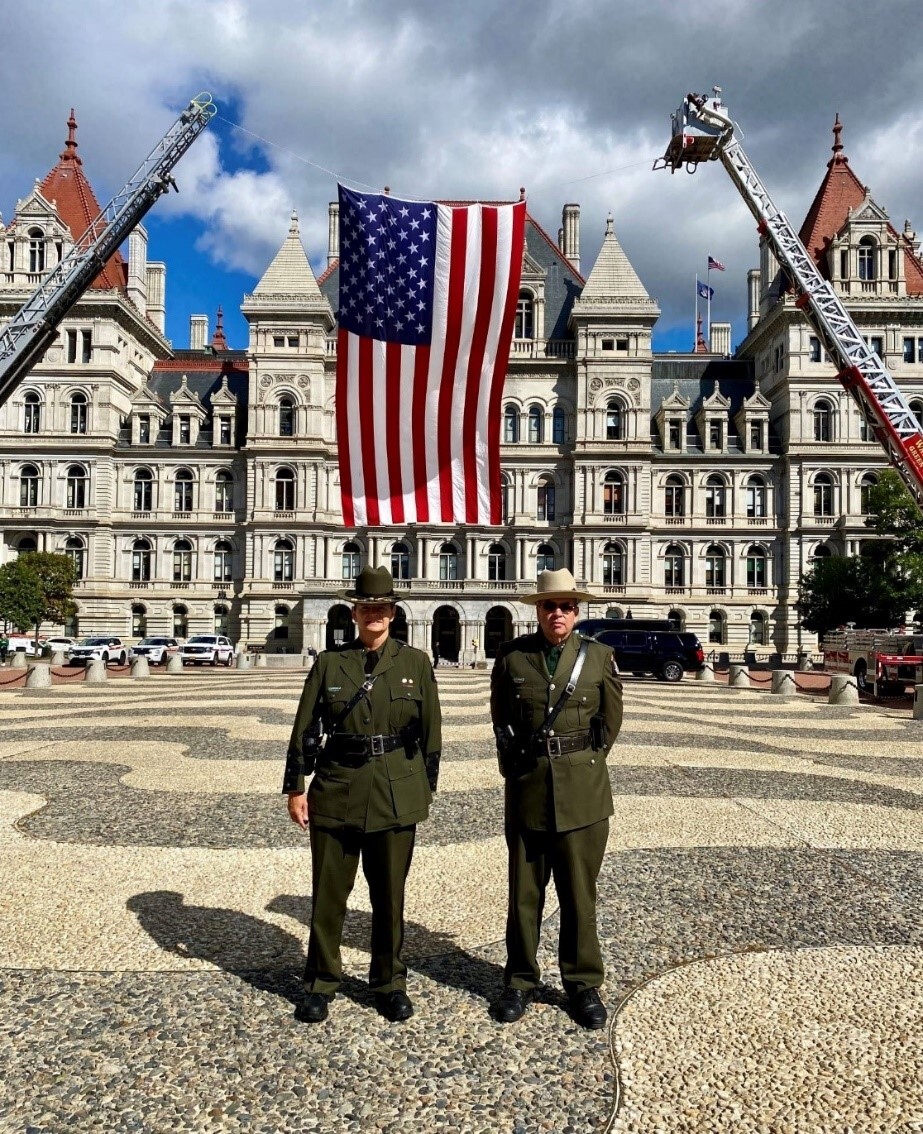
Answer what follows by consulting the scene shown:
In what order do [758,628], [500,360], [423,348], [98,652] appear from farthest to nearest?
[758,628], [98,652], [423,348], [500,360]

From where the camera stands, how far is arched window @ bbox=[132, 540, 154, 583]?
5109 cm

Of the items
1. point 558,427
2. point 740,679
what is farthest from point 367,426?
point 558,427

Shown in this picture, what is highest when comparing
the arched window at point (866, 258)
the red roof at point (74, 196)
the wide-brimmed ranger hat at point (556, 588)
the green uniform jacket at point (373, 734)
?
the red roof at point (74, 196)

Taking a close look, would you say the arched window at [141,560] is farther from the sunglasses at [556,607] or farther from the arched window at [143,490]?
the sunglasses at [556,607]

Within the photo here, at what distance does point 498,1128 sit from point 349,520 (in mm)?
6142

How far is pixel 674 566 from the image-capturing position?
51344 millimetres

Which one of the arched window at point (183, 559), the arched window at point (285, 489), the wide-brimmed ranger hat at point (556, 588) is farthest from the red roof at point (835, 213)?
the wide-brimmed ranger hat at point (556, 588)

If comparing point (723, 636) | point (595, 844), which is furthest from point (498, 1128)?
point (723, 636)

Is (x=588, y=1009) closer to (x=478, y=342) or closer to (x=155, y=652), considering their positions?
(x=478, y=342)

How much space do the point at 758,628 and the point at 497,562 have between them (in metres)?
15.5

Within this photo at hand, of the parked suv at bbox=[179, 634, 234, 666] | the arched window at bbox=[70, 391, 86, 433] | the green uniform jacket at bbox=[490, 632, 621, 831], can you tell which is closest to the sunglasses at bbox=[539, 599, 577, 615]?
the green uniform jacket at bbox=[490, 632, 621, 831]

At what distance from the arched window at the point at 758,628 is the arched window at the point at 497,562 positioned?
14.5 m

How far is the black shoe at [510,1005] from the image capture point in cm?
424

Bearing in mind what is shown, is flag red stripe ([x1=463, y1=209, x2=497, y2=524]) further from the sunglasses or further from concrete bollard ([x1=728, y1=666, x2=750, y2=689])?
concrete bollard ([x1=728, y1=666, x2=750, y2=689])
